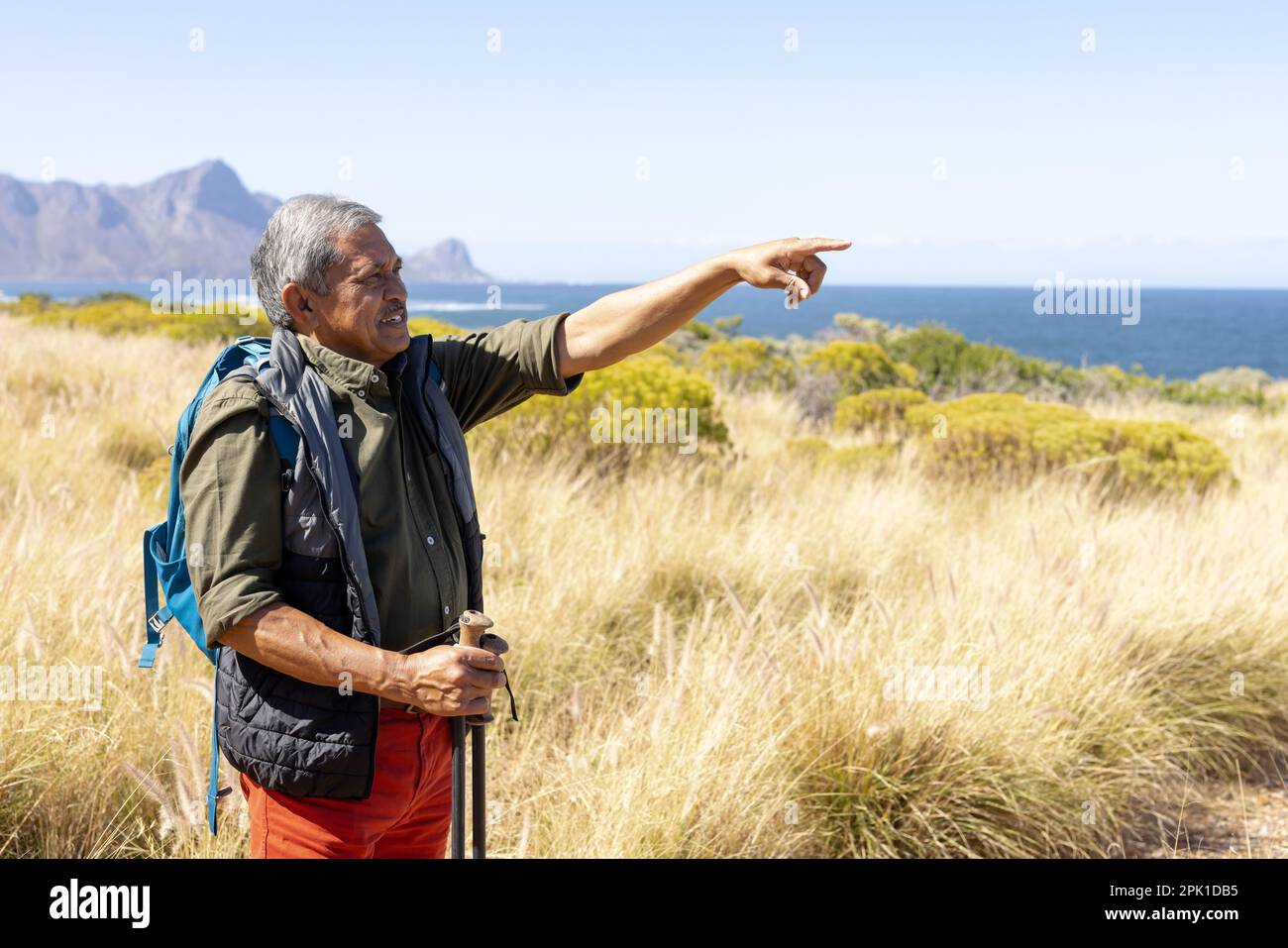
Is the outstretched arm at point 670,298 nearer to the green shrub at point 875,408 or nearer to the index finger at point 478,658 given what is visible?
the index finger at point 478,658

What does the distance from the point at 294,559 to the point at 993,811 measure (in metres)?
2.82

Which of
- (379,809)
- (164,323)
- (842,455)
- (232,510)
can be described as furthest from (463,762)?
(164,323)

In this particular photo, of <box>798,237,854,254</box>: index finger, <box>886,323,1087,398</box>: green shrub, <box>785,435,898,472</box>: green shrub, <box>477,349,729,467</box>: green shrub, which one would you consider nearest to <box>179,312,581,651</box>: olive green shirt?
<box>798,237,854,254</box>: index finger

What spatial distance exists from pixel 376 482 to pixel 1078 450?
737 centimetres

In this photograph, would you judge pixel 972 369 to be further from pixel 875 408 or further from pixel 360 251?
pixel 360 251

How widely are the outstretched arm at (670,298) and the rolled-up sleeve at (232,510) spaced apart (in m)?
0.75

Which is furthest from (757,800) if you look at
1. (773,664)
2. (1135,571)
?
(1135,571)

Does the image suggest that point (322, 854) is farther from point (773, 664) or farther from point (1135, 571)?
point (1135, 571)

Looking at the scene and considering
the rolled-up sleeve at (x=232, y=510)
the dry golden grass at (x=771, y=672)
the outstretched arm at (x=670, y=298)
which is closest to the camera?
the rolled-up sleeve at (x=232, y=510)

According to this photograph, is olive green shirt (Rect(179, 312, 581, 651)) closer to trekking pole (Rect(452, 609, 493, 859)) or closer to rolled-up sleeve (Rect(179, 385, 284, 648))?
rolled-up sleeve (Rect(179, 385, 284, 648))

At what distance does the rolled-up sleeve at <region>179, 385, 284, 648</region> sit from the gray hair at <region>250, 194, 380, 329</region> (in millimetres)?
296

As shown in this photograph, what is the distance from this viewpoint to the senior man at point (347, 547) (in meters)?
1.84

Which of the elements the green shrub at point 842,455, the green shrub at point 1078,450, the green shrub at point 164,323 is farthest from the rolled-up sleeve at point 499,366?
the green shrub at point 164,323

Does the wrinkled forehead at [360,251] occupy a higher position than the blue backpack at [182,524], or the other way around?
the wrinkled forehead at [360,251]
